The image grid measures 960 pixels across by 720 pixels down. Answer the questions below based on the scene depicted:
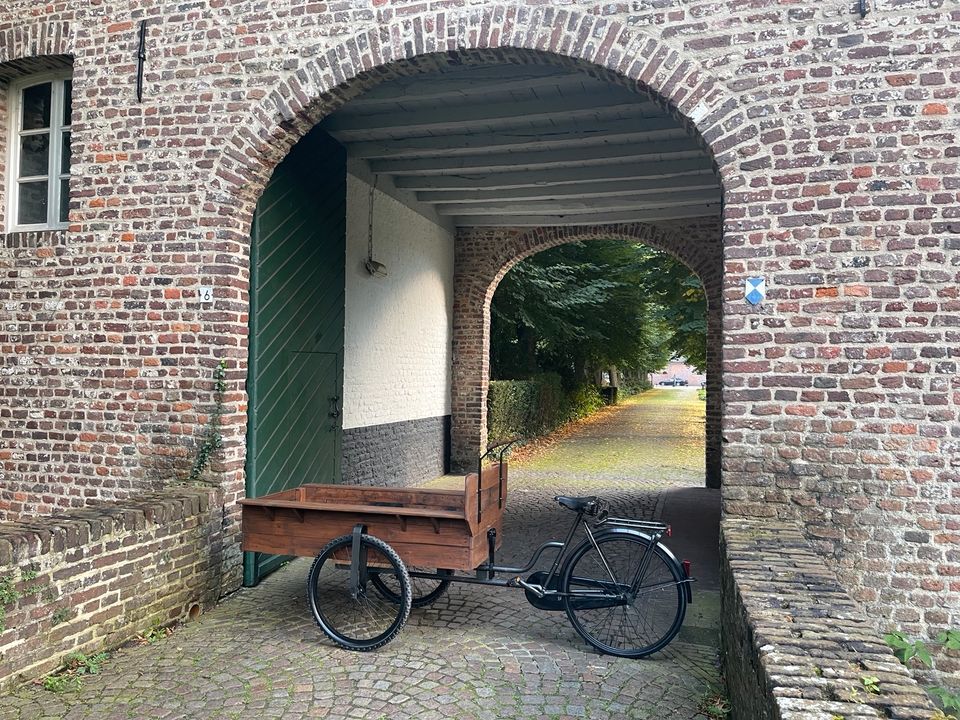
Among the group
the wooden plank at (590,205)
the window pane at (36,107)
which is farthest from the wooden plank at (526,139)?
the window pane at (36,107)

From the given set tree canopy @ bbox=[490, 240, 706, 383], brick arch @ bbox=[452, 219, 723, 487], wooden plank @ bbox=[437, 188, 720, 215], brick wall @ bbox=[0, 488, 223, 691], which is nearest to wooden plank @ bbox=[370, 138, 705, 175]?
wooden plank @ bbox=[437, 188, 720, 215]

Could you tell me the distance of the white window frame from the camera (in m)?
6.18

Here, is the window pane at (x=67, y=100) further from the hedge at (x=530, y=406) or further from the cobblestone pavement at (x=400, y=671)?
the hedge at (x=530, y=406)

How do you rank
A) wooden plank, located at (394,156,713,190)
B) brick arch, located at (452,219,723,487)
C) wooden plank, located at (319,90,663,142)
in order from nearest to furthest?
1. wooden plank, located at (319,90,663,142)
2. wooden plank, located at (394,156,713,190)
3. brick arch, located at (452,219,723,487)

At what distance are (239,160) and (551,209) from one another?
584 cm

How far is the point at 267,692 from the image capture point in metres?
3.76

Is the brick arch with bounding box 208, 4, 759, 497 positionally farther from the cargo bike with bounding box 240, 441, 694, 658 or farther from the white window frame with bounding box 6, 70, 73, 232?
the white window frame with bounding box 6, 70, 73, 232

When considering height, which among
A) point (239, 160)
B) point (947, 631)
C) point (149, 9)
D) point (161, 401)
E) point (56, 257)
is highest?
point (149, 9)

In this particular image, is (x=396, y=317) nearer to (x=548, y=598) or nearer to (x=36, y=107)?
(x=36, y=107)

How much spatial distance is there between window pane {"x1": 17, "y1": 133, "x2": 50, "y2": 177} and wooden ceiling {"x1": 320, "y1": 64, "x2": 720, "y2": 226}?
8.04 ft

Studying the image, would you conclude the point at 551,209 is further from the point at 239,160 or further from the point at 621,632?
the point at 621,632

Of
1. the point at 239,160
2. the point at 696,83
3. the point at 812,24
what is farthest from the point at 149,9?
the point at 812,24

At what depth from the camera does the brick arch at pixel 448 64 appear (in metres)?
4.56

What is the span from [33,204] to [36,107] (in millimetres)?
879
